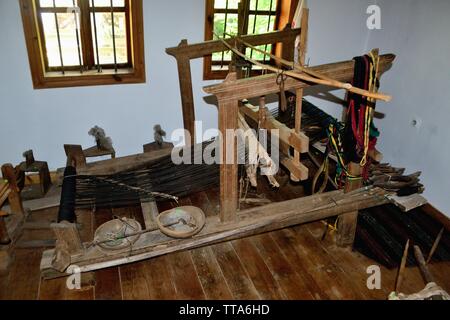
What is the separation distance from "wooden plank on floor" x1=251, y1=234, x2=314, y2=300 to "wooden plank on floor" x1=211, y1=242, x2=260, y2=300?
219 mm

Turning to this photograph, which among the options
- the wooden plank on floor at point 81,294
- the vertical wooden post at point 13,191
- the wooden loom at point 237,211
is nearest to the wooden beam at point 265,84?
the wooden loom at point 237,211

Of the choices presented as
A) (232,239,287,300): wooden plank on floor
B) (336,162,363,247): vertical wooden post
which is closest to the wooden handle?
(232,239,287,300): wooden plank on floor

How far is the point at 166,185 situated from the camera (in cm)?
349

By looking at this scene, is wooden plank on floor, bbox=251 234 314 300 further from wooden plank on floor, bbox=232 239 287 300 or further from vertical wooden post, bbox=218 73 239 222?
vertical wooden post, bbox=218 73 239 222

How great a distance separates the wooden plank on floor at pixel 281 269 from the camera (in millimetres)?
2977

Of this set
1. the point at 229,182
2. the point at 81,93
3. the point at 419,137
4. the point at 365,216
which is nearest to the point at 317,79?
the point at 229,182

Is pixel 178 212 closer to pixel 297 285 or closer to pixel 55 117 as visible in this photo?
pixel 297 285

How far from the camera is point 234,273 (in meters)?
3.14

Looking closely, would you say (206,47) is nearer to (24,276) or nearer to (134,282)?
(134,282)

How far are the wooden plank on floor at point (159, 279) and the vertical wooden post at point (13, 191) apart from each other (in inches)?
45.5

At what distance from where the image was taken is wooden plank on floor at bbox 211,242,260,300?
296 cm

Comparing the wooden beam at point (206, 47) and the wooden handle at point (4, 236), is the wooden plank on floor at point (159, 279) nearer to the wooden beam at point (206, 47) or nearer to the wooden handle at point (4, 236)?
the wooden handle at point (4, 236)

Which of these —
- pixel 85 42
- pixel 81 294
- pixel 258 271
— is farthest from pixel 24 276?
pixel 85 42

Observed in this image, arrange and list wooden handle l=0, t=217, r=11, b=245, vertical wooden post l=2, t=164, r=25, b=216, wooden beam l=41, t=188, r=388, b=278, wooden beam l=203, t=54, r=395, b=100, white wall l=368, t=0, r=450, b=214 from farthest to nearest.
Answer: white wall l=368, t=0, r=450, b=214, vertical wooden post l=2, t=164, r=25, b=216, wooden handle l=0, t=217, r=11, b=245, wooden beam l=41, t=188, r=388, b=278, wooden beam l=203, t=54, r=395, b=100
